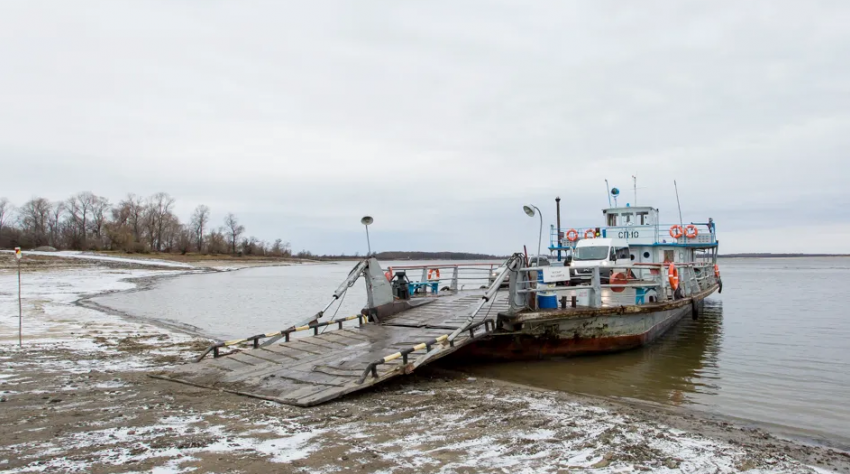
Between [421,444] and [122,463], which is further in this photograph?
[421,444]

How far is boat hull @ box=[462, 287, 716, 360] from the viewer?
10406 mm

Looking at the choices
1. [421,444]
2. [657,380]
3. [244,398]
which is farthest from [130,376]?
[657,380]

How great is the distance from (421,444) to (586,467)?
160 cm

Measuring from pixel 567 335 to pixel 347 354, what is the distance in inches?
181

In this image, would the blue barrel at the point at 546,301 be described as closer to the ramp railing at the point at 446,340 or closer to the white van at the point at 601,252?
the ramp railing at the point at 446,340

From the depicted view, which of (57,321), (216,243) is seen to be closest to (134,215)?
(216,243)

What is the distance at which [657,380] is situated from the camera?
32.1 ft

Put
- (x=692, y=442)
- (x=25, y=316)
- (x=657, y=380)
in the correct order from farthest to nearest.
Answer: (x=25, y=316)
(x=657, y=380)
(x=692, y=442)

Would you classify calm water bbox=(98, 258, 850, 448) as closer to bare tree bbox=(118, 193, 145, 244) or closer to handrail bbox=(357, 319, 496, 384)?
handrail bbox=(357, 319, 496, 384)

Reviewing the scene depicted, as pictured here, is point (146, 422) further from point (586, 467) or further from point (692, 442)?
→ point (692, 442)

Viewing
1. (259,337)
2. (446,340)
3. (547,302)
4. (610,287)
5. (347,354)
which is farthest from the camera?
(610,287)

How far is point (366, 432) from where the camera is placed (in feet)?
18.9

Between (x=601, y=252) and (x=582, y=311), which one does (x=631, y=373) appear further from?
(x=601, y=252)

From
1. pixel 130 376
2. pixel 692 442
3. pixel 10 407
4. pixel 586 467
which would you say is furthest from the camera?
pixel 130 376
